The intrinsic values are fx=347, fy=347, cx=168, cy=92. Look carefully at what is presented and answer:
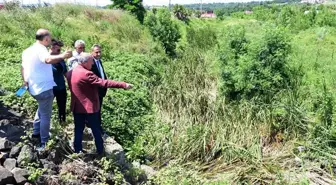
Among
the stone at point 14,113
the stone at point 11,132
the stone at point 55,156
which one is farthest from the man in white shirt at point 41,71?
the stone at point 14,113

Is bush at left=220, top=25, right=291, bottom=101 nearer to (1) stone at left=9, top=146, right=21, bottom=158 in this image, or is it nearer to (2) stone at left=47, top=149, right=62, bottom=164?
(2) stone at left=47, top=149, right=62, bottom=164

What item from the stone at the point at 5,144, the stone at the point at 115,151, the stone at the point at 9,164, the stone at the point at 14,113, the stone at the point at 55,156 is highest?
the stone at the point at 5,144

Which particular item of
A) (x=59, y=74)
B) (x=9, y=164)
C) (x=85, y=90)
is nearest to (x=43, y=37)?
(x=85, y=90)

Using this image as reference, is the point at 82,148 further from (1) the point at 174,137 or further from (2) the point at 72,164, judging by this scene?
(1) the point at 174,137

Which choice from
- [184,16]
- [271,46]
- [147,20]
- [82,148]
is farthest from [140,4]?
[82,148]

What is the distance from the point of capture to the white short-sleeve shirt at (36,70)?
378 centimetres

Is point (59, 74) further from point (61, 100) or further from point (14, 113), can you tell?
point (14, 113)

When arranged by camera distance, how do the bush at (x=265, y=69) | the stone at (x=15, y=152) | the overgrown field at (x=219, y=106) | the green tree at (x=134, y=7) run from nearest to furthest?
1. the stone at (x=15, y=152)
2. the overgrown field at (x=219, y=106)
3. the bush at (x=265, y=69)
4. the green tree at (x=134, y=7)

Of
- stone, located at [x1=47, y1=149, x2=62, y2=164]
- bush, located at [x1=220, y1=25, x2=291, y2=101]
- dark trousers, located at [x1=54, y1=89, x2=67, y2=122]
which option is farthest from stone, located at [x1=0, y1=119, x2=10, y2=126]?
bush, located at [x1=220, y1=25, x2=291, y2=101]

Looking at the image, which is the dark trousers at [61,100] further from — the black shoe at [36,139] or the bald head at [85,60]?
the bald head at [85,60]

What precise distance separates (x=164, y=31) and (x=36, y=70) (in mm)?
11508

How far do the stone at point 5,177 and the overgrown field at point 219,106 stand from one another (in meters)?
1.76

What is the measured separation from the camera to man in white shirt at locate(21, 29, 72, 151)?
3740 millimetres

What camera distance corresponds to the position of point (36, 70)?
12.6 ft
